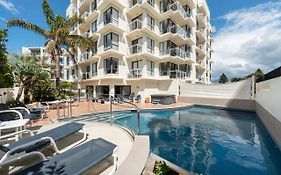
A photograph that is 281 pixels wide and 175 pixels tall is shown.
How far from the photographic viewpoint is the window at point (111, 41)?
72.1 ft

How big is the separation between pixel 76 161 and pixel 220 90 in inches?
819

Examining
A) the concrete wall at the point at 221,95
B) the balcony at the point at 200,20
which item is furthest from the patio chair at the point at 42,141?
the balcony at the point at 200,20

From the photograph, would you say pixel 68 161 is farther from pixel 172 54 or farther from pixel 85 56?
pixel 85 56

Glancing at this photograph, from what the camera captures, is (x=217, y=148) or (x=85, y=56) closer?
(x=217, y=148)

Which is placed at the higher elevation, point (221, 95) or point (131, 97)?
point (221, 95)

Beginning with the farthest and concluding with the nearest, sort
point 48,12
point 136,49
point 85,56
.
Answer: point 85,56 → point 136,49 → point 48,12

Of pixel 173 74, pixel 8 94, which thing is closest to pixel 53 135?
pixel 8 94

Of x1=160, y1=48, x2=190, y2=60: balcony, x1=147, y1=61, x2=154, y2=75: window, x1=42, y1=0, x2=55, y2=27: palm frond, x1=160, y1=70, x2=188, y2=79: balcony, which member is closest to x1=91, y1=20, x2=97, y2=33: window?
x1=42, y1=0, x2=55, y2=27: palm frond

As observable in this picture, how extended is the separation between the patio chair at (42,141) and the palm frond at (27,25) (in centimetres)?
1645

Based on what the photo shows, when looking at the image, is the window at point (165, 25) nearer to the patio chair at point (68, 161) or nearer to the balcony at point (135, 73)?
the balcony at point (135, 73)

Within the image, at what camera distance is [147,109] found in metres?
16.3

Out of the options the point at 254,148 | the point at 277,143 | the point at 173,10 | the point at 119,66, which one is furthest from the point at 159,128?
the point at 173,10

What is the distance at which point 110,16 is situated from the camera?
2198 cm

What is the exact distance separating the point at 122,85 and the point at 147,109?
8.83m
